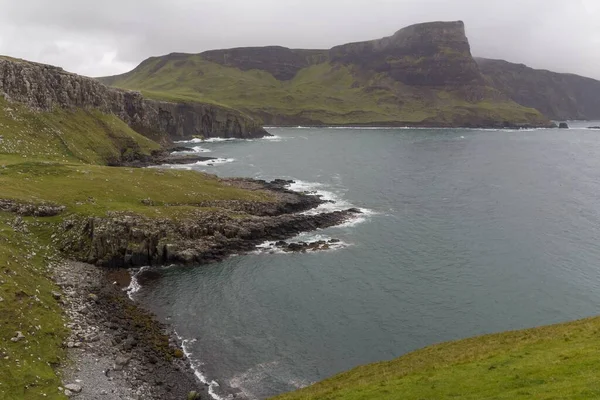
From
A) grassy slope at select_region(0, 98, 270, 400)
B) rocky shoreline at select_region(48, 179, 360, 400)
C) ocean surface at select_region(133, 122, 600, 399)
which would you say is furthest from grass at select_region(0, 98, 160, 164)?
ocean surface at select_region(133, 122, 600, 399)

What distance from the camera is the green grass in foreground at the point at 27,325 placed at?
113ft

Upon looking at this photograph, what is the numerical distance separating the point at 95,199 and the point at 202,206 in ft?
63.2

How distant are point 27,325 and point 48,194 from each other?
40.8 metres

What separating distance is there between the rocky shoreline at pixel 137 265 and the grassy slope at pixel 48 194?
2.27m

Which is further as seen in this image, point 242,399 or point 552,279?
point 552,279

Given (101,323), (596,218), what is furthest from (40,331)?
(596,218)

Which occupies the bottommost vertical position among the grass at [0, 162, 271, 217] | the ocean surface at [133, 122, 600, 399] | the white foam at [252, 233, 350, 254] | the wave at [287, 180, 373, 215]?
the ocean surface at [133, 122, 600, 399]

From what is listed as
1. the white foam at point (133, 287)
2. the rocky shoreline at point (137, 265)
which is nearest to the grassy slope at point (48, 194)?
the rocky shoreline at point (137, 265)

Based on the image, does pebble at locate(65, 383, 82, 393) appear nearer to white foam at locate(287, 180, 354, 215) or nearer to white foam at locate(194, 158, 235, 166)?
white foam at locate(287, 180, 354, 215)

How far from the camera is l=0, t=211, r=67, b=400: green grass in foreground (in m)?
34.6

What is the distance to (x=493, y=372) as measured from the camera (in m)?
29.9

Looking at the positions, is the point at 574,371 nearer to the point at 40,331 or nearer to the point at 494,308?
the point at 494,308

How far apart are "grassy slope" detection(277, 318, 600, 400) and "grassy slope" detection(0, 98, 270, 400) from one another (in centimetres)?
2189

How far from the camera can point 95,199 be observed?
254ft
